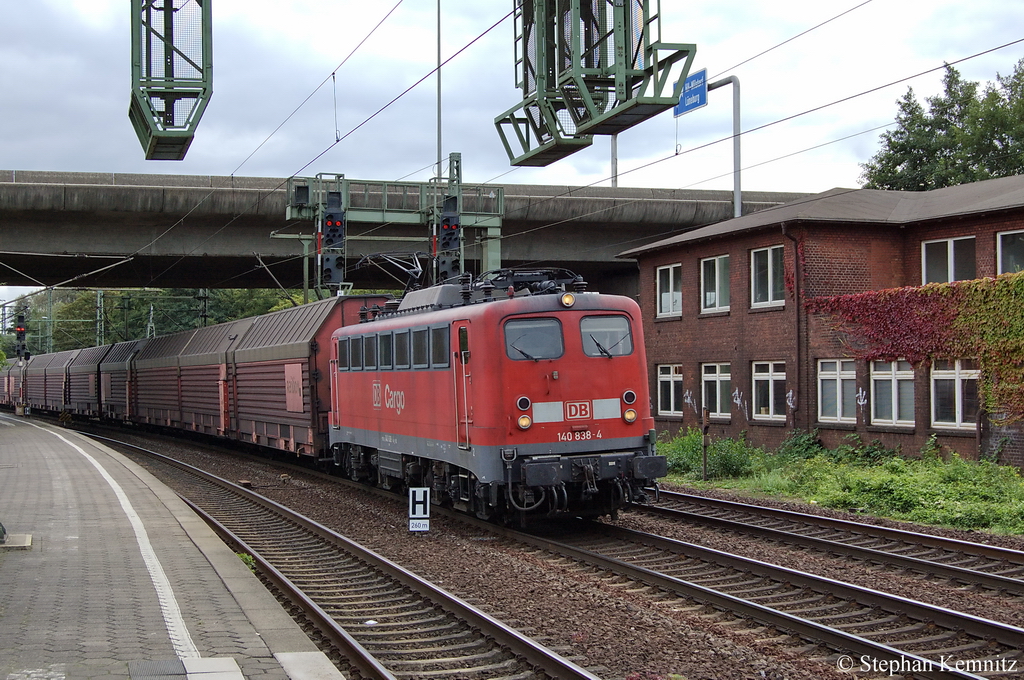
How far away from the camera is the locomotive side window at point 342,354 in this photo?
17719mm

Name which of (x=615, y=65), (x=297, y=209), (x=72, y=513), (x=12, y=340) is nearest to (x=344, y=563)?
(x=72, y=513)

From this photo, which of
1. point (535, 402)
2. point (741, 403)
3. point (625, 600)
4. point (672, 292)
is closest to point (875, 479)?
point (535, 402)

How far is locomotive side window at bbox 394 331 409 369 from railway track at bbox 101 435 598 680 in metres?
2.59

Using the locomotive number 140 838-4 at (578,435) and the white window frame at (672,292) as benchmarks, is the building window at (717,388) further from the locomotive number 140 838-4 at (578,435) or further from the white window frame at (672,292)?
the locomotive number 140 838-4 at (578,435)

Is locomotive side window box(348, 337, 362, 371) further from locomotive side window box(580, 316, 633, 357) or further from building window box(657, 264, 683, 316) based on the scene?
building window box(657, 264, 683, 316)

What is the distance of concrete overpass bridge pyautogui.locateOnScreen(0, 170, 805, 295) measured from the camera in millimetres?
30359

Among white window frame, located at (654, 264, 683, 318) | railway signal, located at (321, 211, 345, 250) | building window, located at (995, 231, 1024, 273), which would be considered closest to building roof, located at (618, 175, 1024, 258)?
building window, located at (995, 231, 1024, 273)

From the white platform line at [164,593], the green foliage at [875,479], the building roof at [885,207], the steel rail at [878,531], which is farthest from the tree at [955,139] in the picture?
the white platform line at [164,593]

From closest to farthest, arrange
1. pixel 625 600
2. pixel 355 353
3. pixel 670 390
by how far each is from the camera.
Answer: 1. pixel 625 600
2. pixel 355 353
3. pixel 670 390

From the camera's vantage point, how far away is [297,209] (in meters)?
25.6

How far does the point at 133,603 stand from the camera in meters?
8.30

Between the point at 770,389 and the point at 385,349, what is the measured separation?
1178cm

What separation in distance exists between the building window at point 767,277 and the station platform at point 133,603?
1472 centimetres

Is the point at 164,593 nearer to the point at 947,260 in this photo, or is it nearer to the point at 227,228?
the point at 947,260
